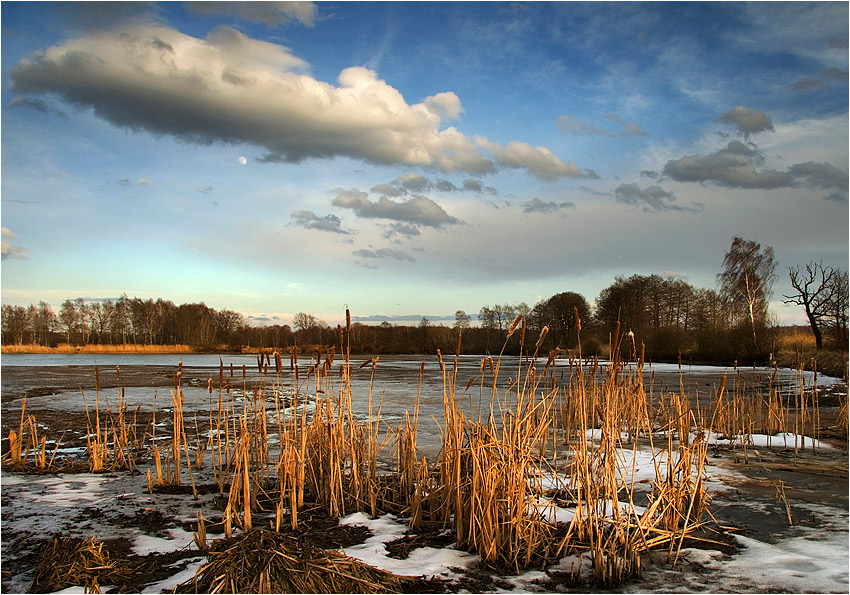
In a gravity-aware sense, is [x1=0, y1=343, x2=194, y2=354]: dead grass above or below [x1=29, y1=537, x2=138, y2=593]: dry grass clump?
below

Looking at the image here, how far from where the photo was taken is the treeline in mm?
33000

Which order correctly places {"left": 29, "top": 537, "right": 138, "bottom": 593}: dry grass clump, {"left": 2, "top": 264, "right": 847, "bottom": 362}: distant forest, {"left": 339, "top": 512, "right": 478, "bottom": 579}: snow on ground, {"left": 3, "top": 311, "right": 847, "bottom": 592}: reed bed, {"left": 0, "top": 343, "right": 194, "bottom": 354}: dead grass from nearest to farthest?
{"left": 3, "top": 311, "right": 847, "bottom": 592}: reed bed
{"left": 29, "top": 537, "right": 138, "bottom": 593}: dry grass clump
{"left": 339, "top": 512, "right": 478, "bottom": 579}: snow on ground
{"left": 2, "top": 264, "right": 847, "bottom": 362}: distant forest
{"left": 0, "top": 343, "right": 194, "bottom": 354}: dead grass

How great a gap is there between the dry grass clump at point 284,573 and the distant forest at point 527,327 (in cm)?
1895

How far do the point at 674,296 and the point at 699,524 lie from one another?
156ft

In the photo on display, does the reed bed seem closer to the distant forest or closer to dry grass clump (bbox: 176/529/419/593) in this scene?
dry grass clump (bbox: 176/529/419/593)

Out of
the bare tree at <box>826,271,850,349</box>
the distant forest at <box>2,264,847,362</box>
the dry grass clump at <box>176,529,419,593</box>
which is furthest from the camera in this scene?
the distant forest at <box>2,264,847,362</box>

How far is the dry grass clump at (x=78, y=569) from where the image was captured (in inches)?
125

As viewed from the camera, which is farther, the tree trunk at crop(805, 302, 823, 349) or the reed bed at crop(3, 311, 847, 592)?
the tree trunk at crop(805, 302, 823, 349)

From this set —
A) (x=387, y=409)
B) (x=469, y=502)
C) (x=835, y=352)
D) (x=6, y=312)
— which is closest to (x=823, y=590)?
(x=469, y=502)

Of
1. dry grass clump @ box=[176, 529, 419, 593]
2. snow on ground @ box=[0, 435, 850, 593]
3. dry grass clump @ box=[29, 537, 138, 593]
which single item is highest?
dry grass clump @ box=[176, 529, 419, 593]

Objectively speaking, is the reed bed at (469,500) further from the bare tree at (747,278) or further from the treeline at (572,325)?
the bare tree at (747,278)

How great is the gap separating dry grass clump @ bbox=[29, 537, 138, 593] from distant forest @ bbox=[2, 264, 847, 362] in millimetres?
18421

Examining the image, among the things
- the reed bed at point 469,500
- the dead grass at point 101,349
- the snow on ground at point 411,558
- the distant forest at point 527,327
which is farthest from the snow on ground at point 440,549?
the dead grass at point 101,349

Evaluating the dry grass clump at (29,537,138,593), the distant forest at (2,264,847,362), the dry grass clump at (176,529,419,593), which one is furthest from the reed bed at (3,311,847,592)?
the distant forest at (2,264,847,362)
